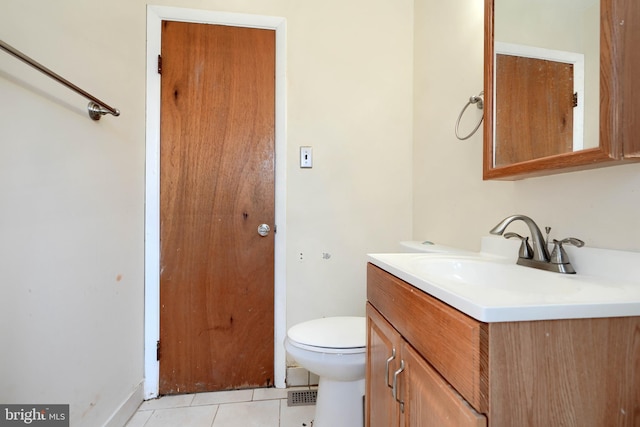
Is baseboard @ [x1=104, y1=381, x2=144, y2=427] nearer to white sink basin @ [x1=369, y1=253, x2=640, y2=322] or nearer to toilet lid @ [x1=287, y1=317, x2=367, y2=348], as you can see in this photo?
toilet lid @ [x1=287, y1=317, x2=367, y2=348]

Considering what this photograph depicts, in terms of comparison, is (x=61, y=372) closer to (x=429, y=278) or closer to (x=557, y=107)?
(x=429, y=278)

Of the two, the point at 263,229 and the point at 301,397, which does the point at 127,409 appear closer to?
the point at 301,397

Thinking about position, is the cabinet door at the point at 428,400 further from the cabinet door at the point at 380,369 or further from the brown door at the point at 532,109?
the brown door at the point at 532,109

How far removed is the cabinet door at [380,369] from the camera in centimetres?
72

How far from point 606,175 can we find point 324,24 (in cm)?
149

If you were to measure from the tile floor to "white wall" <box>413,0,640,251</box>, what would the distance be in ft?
3.72

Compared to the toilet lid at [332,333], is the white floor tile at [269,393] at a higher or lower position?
lower

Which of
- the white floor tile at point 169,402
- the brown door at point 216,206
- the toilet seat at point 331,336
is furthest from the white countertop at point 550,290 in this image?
the white floor tile at point 169,402

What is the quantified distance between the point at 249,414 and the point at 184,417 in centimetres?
31

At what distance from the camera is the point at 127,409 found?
1.29 m

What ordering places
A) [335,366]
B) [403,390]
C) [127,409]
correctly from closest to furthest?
[403,390]
[335,366]
[127,409]

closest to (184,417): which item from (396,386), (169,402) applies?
(169,402)

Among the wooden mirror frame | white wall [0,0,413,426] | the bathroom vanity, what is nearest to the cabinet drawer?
the bathroom vanity

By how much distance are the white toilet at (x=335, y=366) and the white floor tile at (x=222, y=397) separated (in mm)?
512
